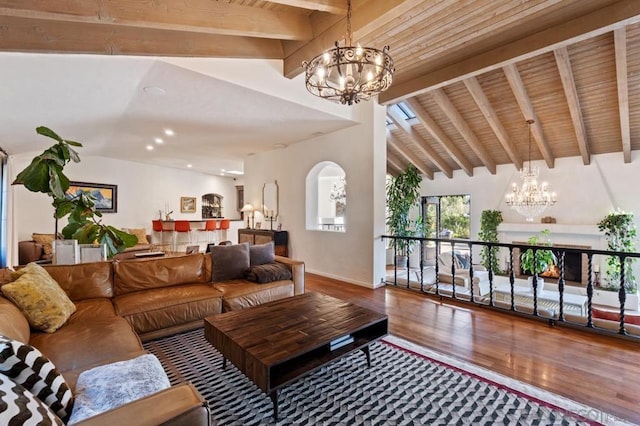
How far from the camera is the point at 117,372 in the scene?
149cm

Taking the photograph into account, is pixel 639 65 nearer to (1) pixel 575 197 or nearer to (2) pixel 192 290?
(1) pixel 575 197

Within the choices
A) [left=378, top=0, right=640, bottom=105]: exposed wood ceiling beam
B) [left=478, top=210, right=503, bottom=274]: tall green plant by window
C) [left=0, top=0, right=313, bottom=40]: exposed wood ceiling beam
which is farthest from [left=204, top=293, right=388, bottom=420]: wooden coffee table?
[left=478, top=210, right=503, bottom=274]: tall green plant by window

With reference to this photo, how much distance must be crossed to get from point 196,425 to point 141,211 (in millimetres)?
9566

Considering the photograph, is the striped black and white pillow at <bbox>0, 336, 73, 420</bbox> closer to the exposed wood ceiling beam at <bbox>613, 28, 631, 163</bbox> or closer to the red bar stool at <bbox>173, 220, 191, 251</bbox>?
the exposed wood ceiling beam at <bbox>613, 28, 631, 163</bbox>

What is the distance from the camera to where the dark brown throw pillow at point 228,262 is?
359cm

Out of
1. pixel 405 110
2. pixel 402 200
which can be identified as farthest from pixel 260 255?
pixel 405 110

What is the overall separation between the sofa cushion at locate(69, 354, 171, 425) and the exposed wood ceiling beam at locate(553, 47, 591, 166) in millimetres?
5600

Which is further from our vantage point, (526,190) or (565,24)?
(526,190)

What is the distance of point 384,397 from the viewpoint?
6.53ft

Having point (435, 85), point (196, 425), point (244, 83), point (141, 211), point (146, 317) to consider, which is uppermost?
point (435, 85)

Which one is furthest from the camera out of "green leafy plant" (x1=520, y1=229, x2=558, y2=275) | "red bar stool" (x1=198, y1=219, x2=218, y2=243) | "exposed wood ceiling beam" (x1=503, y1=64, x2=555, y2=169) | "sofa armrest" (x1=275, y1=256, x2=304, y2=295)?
"red bar stool" (x1=198, y1=219, x2=218, y2=243)

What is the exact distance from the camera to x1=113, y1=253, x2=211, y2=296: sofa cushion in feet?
10.2

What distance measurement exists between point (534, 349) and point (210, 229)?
858 centimetres

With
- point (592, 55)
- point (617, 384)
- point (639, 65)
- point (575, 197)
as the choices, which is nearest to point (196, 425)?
point (617, 384)
